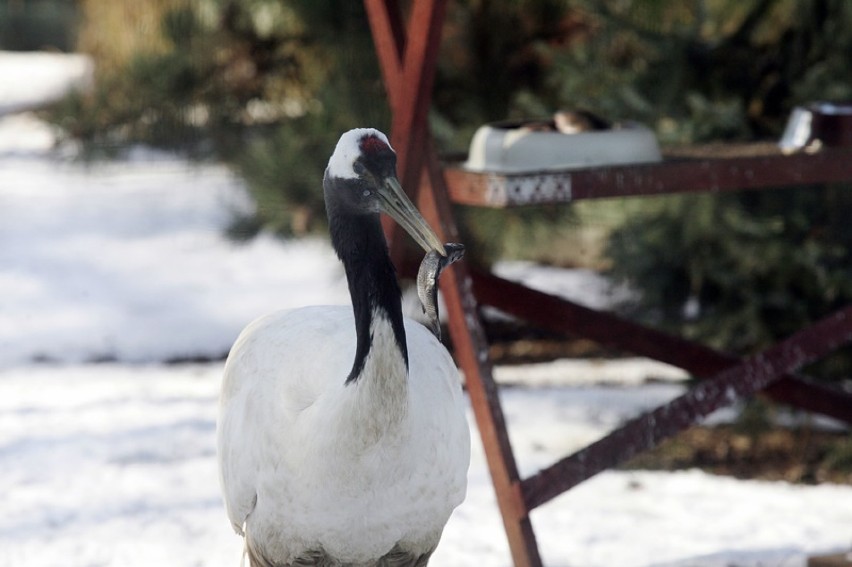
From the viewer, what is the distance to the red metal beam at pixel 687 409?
10.3 ft

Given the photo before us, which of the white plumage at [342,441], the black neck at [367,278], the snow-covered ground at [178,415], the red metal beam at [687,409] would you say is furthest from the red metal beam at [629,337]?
the black neck at [367,278]

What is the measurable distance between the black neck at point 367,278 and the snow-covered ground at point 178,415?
5.27 feet

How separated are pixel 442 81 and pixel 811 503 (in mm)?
2488

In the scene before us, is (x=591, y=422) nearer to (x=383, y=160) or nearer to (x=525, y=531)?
(x=525, y=531)

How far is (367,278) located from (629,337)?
1.46m

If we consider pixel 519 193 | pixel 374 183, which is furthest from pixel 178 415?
pixel 374 183

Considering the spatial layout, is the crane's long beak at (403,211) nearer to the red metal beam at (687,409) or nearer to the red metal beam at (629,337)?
the red metal beam at (687,409)

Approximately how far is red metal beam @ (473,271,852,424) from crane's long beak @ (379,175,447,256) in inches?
47.3

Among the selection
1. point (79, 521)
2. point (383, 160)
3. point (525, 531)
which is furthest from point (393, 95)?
point (79, 521)

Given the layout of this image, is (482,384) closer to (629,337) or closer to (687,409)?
(687,409)

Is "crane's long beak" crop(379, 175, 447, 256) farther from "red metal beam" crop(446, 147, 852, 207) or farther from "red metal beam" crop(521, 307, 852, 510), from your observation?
"red metal beam" crop(521, 307, 852, 510)

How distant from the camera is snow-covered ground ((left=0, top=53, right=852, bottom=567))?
3.90 metres

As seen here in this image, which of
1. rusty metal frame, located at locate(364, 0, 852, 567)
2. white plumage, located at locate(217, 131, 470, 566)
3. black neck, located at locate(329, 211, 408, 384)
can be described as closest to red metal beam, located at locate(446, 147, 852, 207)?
rusty metal frame, located at locate(364, 0, 852, 567)

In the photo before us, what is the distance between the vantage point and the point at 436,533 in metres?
2.64
